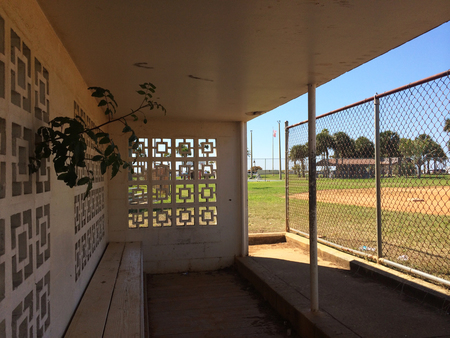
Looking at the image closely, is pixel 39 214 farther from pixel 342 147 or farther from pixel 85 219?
pixel 342 147

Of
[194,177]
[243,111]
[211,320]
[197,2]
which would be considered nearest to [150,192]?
[194,177]

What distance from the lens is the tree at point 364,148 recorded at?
187 inches

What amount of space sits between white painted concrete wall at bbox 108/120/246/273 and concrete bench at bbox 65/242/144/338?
1.36 m

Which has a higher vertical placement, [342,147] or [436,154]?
[342,147]

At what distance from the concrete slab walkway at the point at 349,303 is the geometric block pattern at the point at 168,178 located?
5.33 feet

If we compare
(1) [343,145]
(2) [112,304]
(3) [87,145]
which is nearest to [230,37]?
(3) [87,145]

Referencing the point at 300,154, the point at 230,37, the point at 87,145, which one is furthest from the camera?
the point at 300,154

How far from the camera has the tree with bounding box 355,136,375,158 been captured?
187 inches

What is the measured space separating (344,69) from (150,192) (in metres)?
3.71

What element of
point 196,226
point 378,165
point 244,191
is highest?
point 378,165

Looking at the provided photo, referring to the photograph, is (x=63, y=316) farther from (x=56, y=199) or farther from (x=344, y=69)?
(x=344, y=69)

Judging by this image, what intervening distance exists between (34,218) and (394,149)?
157 inches

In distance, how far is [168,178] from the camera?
5.93 m

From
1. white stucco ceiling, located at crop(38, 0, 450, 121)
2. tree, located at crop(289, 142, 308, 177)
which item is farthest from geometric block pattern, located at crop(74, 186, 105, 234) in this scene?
tree, located at crop(289, 142, 308, 177)
